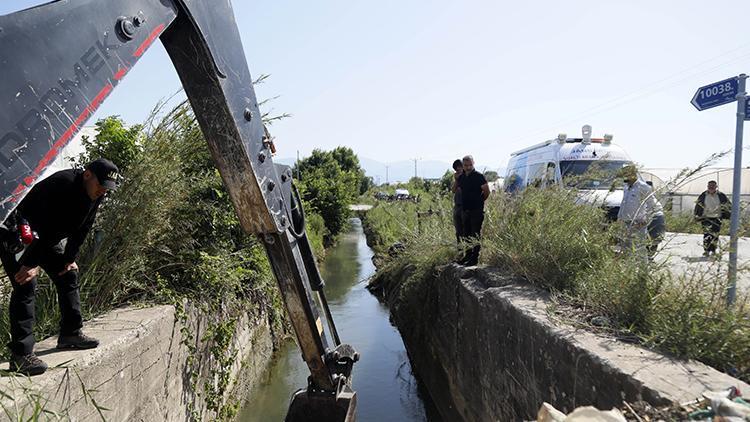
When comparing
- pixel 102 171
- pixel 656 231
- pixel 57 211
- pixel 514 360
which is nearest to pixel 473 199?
pixel 656 231

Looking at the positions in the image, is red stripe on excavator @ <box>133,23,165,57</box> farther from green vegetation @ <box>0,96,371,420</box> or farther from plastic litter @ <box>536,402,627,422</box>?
green vegetation @ <box>0,96,371,420</box>

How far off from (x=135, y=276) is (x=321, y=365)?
78.3 inches

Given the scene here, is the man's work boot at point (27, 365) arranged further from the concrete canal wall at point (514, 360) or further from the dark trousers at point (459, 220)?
the dark trousers at point (459, 220)

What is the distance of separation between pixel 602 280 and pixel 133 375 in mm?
3487

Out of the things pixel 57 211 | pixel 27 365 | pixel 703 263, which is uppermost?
pixel 57 211

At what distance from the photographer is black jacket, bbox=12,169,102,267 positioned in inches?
122

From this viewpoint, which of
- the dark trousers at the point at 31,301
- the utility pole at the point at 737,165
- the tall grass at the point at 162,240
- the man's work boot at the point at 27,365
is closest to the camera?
the man's work boot at the point at 27,365

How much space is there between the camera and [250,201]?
3.12m

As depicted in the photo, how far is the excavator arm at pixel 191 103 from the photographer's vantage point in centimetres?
145

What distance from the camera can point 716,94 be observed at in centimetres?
418

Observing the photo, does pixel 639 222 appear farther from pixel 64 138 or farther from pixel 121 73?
pixel 64 138

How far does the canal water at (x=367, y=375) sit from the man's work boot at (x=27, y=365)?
3.69 metres

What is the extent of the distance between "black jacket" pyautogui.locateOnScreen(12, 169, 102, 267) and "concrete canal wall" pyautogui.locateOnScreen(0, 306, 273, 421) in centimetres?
68

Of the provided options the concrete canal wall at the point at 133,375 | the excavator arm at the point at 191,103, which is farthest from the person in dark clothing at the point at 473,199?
the concrete canal wall at the point at 133,375
